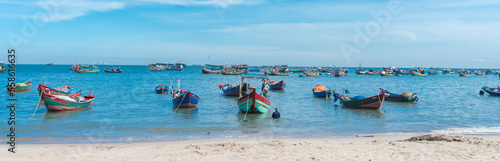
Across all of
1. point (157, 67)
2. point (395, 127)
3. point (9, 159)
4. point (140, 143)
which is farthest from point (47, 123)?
point (157, 67)

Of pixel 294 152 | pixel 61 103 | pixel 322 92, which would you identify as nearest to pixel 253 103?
pixel 294 152

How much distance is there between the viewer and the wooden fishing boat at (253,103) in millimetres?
22578

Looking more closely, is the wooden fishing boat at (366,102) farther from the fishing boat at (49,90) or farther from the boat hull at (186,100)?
the fishing boat at (49,90)

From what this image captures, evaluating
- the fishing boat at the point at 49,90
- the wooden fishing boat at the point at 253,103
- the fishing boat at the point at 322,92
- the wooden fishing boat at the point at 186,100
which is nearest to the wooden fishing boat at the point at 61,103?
the wooden fishing boat at the point at 186,100

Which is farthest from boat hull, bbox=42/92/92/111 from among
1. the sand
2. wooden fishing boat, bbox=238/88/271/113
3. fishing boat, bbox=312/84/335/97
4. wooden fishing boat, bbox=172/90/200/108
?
fishing boat, bbox=312/84/335/97

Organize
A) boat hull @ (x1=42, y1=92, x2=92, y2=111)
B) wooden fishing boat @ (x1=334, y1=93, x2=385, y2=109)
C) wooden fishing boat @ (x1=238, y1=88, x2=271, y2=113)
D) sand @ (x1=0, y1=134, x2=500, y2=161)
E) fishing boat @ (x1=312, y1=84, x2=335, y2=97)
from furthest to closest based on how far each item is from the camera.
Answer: fishing boat @ (x1=312, y1=84, x2=335, y2=97)
wooden fishing boat @ (x1=334, y1=93, x2=385, y2=109)
boat hull @ (x1=42, y1=92, x2=92, y2=111)
wooden fishing boat @ (x1=238, y1=88, x2=271, y2=113)
sand @ (x1=0, y1=134, x2=500, y2=161)

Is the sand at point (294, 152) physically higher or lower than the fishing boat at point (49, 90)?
higher

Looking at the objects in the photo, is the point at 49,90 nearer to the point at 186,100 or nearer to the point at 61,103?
the point at 61,103

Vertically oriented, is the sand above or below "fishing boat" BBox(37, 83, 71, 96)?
above

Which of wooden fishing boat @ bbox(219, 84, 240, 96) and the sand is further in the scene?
wooden fishing boat @ bbox(219, 84, 240, 96)

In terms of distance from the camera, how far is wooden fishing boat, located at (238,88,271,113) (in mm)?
22578

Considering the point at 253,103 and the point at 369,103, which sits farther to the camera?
the point at 369,103

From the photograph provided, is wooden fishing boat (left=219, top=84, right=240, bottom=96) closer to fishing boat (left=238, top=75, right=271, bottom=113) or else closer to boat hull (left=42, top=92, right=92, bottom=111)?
fishing boat (left=238, top=75, right=271, bottom=113)

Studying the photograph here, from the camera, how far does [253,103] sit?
2255 cm
